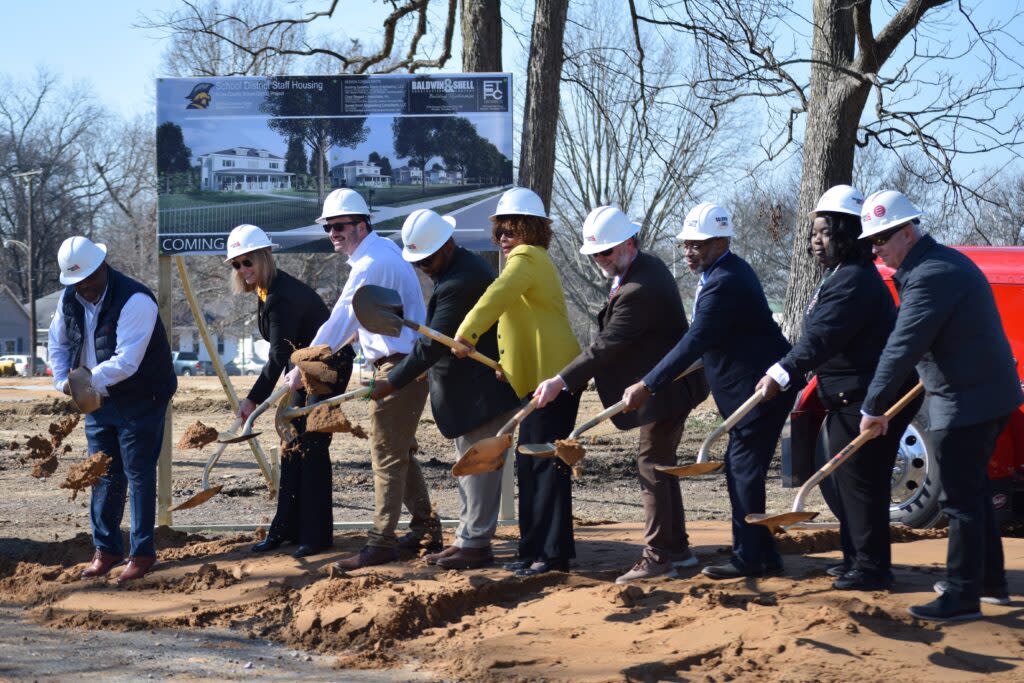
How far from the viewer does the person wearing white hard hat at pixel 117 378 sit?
685 cm

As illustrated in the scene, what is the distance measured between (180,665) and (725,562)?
9.35 feet

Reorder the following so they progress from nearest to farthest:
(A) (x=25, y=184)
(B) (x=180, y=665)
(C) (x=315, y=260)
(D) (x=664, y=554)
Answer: (B) (x=180, y=665), (D) (x=664, y=554), (C) (x=315, y=260), (A) (x=25, y=184)

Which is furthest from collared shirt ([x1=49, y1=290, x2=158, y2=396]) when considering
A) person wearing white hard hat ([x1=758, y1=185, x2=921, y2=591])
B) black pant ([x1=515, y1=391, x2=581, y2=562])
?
person wearing white hard hat ([x1=758, y1=185, x2=921, y2=591])

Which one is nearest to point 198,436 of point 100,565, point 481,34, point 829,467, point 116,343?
point 116,343

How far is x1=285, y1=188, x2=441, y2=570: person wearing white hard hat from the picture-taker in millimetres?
6793

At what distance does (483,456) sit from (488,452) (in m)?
0.04

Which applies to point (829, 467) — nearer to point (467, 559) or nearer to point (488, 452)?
point (488, 452)

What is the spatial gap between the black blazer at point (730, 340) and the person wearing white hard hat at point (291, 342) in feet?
7.20

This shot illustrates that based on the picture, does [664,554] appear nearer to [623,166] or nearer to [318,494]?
[318,494]

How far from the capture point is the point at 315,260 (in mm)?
38188

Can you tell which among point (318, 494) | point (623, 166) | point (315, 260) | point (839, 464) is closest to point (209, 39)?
point (315, 260)

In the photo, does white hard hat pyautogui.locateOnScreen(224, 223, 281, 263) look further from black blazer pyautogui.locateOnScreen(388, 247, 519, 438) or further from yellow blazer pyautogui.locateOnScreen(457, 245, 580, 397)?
yellow blazer pyautogui.locateOnScreen(457, 245, 580, 397)

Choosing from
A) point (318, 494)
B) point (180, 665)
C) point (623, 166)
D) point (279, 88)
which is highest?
point (623, 166)

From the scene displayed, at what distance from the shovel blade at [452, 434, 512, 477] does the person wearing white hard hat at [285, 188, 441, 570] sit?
0.57 metres
